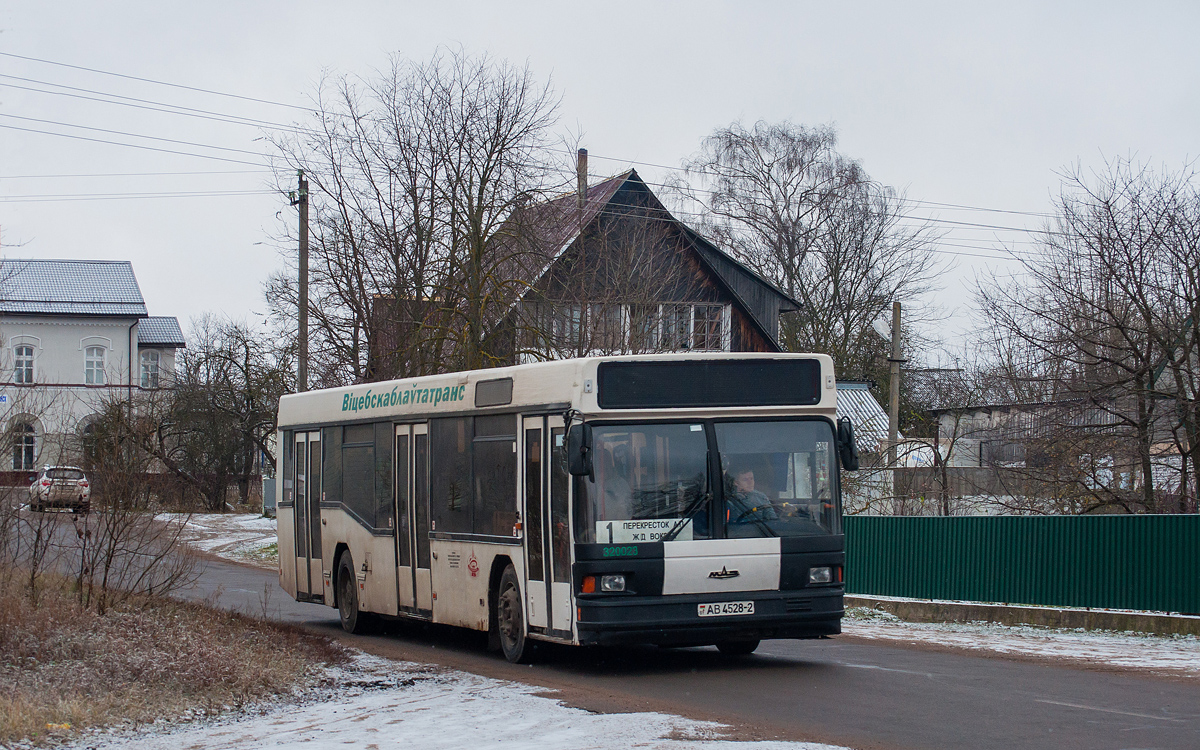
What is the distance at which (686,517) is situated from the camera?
10695 millimetres

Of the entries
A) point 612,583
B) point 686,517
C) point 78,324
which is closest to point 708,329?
point 686,517

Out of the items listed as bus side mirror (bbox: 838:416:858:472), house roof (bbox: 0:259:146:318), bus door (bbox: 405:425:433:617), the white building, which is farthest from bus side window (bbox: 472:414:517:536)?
house roof (bbox: 0:259:146:318)

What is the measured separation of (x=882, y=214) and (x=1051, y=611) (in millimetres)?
35278

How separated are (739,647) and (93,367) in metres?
61.6

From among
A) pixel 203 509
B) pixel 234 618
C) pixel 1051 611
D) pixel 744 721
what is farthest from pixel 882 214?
pixel 744 721

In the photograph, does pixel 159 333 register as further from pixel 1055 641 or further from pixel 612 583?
pixel 612 583

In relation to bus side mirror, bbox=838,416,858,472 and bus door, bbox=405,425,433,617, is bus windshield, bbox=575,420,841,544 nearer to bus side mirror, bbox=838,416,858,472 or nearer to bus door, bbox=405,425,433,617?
bus side mirror, bbox=838,416,858,472

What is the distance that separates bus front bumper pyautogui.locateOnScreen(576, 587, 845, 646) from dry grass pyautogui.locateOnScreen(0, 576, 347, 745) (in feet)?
7.74

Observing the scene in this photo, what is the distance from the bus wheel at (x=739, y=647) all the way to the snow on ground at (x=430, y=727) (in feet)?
10.7

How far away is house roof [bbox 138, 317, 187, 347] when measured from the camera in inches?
2820

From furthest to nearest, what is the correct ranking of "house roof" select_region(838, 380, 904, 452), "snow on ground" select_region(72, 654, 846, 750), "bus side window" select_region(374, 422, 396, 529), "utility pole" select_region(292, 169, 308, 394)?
"house roof" select_region(838, 380, 904, 452)
"utility pole" select_region(292, 169, 308, 394)
"bus side window" select_region(374, 422, 396, 529)
"snow on ground" select_region(72, 654, 846, 750)

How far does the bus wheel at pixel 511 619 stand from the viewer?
11656 millimetres

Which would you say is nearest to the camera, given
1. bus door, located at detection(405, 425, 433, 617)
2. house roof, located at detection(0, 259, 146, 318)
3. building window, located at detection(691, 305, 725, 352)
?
bus door, located at detection(405, 425, 433, 617)

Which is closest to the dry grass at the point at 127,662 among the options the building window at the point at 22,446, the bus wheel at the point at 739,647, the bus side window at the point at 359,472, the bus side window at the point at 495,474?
the bus side window at the point at 495,474
